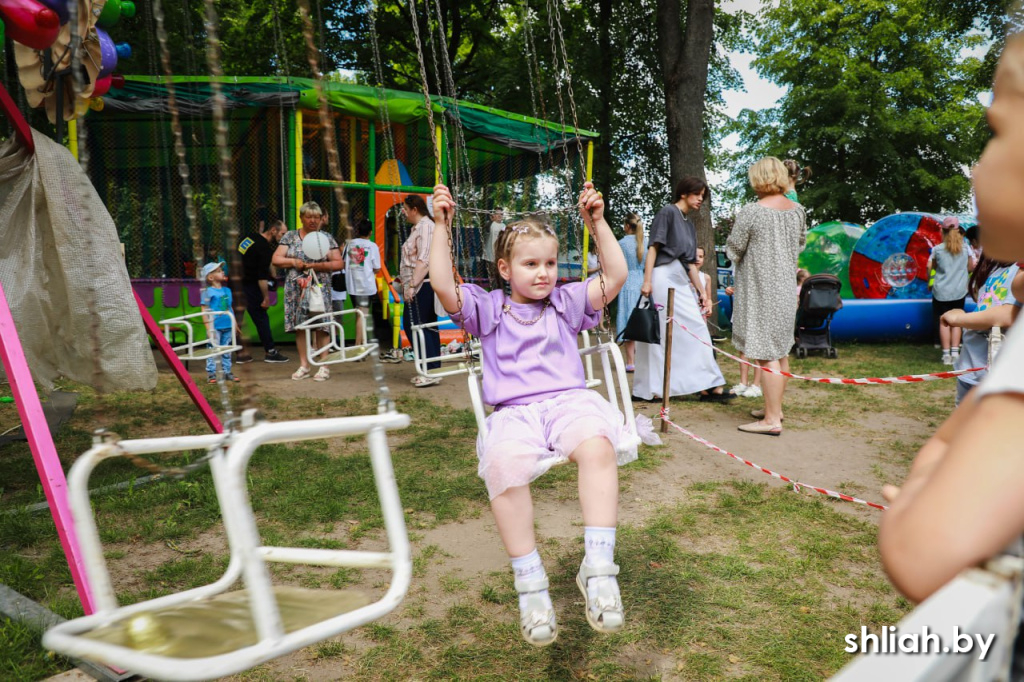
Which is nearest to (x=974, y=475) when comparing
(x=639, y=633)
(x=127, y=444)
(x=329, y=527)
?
(x=127, y=444)

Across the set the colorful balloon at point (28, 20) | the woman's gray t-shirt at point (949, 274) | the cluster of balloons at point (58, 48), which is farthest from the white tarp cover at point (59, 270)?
the woman's gray t-shirt at point (949, 274)

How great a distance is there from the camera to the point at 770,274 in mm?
5312

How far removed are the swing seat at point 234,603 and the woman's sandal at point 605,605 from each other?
0.76m

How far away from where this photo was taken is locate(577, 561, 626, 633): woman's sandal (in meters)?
1.99

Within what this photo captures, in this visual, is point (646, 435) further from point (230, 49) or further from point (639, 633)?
point (230, 49)

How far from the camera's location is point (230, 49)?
16281 mm

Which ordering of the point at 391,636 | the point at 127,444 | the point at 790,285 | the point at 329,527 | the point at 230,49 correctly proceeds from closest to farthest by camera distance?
the point at 127,444 → the point at 391,636 → the point at 329,527 → the point at 790,285 → the point at 230,49

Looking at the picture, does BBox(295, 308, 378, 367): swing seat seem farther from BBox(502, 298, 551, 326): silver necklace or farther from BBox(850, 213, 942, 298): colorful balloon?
BBox(850, 213, 942, 298): colorful balloon

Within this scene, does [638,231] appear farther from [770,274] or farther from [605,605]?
[605,605]

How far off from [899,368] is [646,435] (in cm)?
712

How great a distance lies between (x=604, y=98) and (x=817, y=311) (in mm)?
8809

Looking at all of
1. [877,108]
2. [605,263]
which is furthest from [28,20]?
[877,108]

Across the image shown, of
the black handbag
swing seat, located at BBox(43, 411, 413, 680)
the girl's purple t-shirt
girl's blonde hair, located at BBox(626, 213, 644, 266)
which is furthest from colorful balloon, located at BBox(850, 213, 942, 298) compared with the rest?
swing seat, located at BBox(43, 411, 413, 680)

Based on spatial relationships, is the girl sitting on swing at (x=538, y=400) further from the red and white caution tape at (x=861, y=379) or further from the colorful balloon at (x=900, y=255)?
the colorful balloon at (x=900, y=255)
